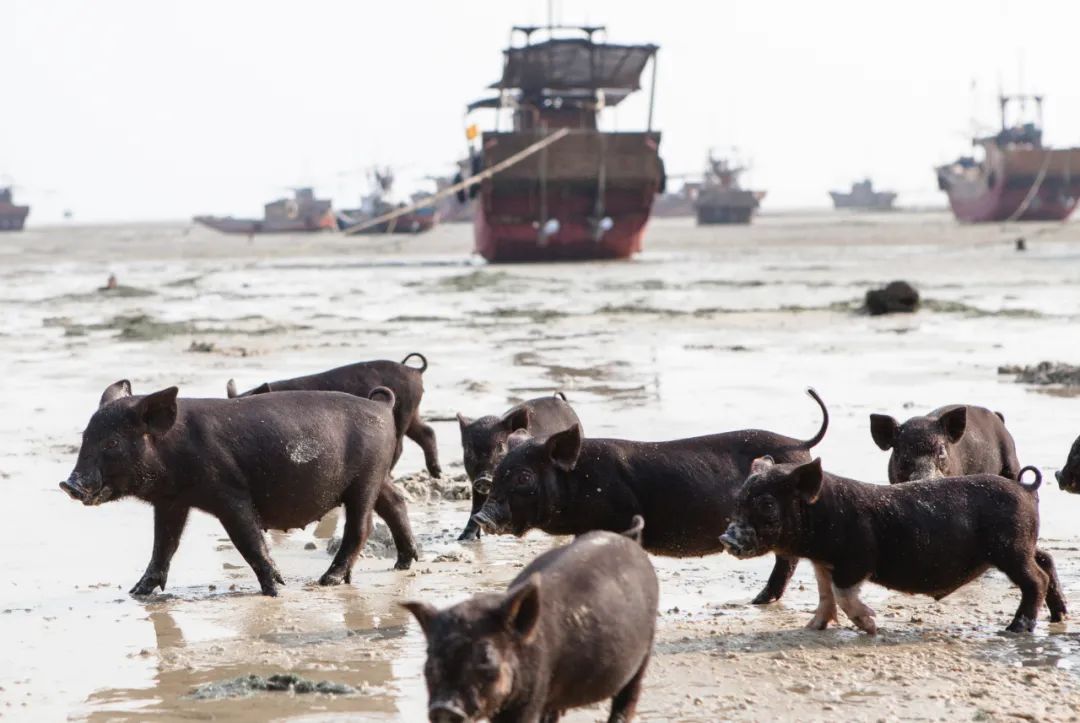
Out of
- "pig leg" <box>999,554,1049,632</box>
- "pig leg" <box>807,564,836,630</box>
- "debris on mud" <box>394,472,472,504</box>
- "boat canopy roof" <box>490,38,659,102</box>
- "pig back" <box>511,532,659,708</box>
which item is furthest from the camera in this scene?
"boat canopy roof" <box>490,38,659,102</box>

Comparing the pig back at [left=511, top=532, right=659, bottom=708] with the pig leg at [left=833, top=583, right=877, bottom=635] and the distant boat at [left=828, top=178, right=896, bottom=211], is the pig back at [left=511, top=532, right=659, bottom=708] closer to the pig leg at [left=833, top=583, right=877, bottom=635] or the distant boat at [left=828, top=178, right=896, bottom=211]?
the pig leg at [left=833, top=583, right=877, bottom=635]

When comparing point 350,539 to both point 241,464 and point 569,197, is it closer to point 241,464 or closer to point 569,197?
point 241,464

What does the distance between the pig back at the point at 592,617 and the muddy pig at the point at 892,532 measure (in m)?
1.27

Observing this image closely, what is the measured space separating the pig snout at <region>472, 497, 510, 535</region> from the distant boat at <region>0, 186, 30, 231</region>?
106 m

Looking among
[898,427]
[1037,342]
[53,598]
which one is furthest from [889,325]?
[53,598]

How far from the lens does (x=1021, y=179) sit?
65188mm

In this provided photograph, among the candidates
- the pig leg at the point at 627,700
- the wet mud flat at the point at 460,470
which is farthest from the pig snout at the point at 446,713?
the wet mud flat at the point at 460,470

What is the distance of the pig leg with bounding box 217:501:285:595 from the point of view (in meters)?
7.34

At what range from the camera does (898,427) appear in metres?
7.92

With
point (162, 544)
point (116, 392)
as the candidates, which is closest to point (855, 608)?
point (162, 544)

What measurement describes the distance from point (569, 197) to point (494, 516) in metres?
34.1

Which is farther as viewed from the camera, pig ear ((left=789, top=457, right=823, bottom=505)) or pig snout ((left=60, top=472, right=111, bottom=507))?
pig snout ((left=60, top=472, right=111, bottom=507))

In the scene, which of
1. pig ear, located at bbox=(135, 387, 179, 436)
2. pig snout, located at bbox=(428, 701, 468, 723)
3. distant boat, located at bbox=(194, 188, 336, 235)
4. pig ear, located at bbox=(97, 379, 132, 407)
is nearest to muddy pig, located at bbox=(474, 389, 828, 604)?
pig ear, located at bbox=(135, 387, 179, 436)

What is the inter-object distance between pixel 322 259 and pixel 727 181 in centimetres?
5656
